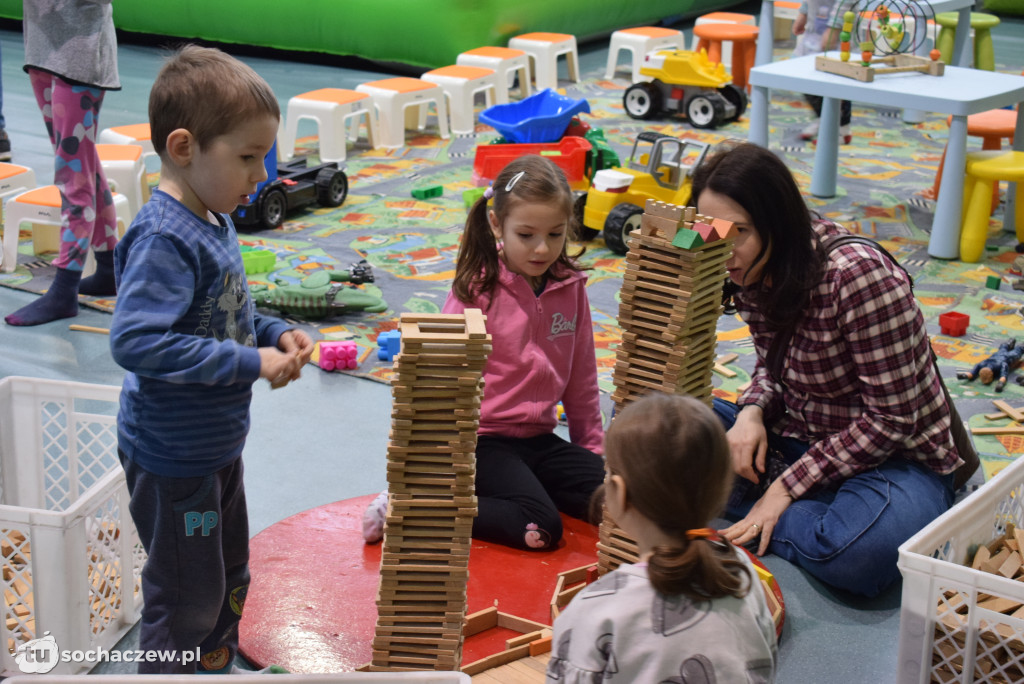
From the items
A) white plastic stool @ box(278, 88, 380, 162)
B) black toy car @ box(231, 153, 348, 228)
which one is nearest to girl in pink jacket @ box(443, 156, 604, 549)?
black toy car @ box(231, 153, 348, 228)

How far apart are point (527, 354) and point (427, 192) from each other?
266cm

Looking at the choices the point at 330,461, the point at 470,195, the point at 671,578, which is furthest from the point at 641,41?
the point at 671,578

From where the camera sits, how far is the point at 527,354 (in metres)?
2.50

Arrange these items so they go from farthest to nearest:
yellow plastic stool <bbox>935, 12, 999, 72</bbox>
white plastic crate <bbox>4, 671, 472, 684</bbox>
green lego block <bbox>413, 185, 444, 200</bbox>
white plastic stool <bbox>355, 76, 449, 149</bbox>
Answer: yellow plastic stool <bbox>935, 12, 999, 72</bbox>, white plastic stool <bbox>355, 76, 449, 149</bbox>, green lego block <bbox>413, 185, 444, 200</bbox>, white plastic crate <bbox>4, 671, 472, 684</bbox>

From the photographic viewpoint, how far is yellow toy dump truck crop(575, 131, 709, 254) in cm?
432

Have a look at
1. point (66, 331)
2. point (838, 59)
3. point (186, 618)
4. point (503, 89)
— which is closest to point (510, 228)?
point (186, 618)

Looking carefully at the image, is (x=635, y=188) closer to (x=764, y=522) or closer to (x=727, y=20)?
(x=764, y=522)

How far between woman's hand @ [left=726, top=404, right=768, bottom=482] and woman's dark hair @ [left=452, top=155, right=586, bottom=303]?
531 mm

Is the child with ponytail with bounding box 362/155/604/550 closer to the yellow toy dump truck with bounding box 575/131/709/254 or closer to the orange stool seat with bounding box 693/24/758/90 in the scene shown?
the yellow toy dump truck with bounding box 575/131/709/254

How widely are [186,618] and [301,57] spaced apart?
21.7 ft

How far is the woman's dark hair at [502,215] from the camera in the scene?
2.37 metres

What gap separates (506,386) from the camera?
252 cm

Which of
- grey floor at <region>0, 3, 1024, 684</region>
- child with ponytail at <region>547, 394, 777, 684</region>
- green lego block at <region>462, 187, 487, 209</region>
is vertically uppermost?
child with ponytail at <region>547, 394, 777, 684</region>

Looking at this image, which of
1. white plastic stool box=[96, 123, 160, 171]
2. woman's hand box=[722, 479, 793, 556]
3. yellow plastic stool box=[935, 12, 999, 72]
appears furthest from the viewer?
yellow plastic stool box=[935, 12, 999, 72]
